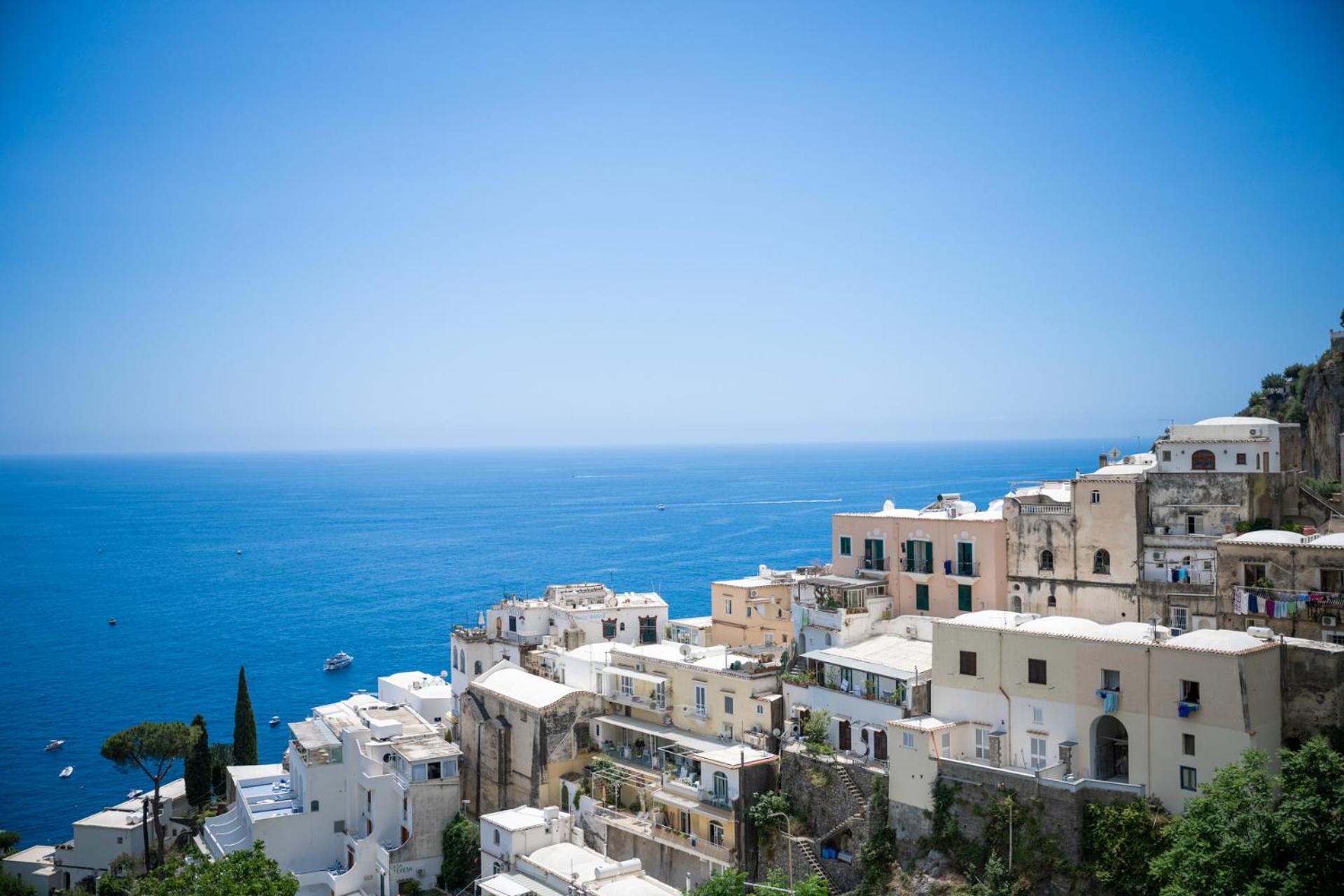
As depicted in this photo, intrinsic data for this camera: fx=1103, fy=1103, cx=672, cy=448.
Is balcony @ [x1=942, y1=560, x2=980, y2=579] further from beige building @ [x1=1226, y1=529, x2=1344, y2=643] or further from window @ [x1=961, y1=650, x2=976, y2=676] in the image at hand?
beige building @ [x1=1226, y1=529, x2=1344, y2=643]

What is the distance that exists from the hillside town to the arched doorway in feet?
0.24

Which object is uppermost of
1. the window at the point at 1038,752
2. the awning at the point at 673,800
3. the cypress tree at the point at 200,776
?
the window at the point at 1038,752

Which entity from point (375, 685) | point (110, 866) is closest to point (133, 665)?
point (375, 685)

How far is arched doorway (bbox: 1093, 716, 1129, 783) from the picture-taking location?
95.3 ft

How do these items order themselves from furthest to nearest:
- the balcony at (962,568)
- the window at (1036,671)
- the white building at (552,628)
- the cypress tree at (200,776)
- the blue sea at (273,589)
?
the blue sea at (273,589), the cypress tree at (200,776), the white building at (552,628), the balcony at (962,568), the window at (1036,671)

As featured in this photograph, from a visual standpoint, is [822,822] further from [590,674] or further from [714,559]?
[714,559]

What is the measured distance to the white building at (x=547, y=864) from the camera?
111 ft

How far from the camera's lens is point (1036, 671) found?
3023cm

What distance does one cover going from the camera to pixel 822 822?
33969 mm

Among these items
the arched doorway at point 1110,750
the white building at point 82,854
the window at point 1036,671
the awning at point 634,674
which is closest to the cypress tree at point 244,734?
the white building at point 82,854

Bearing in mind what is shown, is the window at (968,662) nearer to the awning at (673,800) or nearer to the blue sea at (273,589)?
the awning at (673,800)

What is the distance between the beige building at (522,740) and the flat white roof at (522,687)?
4 centimetres

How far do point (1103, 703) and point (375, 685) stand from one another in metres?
63.1

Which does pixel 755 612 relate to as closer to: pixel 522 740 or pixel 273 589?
pixel 522 740
